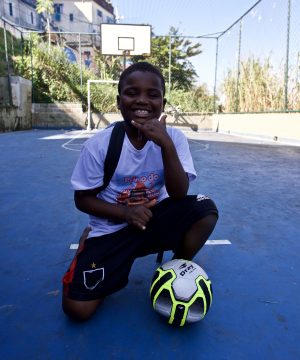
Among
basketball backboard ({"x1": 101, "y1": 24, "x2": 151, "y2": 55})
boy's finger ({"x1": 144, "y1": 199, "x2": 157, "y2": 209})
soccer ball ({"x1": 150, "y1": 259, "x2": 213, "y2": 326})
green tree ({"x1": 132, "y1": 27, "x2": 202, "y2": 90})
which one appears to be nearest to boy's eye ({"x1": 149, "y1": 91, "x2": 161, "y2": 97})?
boy's finger ({"x1": 144, "y1": 199, "x2": 157, "y2": 209})

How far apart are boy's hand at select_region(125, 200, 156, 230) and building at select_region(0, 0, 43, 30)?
102 ft

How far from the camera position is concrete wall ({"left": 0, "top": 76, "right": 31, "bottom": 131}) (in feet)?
37.5

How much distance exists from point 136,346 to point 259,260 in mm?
979

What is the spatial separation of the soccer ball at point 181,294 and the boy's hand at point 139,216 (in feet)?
0.80

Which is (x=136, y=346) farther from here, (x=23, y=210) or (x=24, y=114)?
(x=24, y=114)

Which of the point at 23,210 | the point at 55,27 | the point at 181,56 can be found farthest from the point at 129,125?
the point at 55,27

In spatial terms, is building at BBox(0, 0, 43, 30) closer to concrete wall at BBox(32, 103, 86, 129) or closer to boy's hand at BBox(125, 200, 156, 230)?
concrete wall at BBox(32, 103, 86, 129)

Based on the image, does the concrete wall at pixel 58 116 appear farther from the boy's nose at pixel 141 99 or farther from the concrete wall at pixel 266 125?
the boy's nose at pixel 141 99

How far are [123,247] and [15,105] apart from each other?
12269 millimetres

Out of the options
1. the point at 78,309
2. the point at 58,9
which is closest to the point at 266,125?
the point at 78,309

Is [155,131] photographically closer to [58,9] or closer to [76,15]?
[76,15]

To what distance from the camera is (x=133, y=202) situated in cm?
158

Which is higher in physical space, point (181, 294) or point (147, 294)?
point (181, 294)

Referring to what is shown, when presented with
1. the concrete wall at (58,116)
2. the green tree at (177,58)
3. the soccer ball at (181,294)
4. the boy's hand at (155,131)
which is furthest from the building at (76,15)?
the soccer ball at (181,294)
